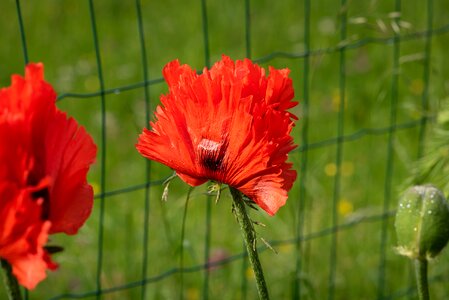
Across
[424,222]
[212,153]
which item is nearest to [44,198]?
[212,153]

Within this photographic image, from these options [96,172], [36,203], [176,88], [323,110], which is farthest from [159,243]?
[36,203]

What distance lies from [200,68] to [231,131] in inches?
114

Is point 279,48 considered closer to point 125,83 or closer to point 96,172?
point 125,83

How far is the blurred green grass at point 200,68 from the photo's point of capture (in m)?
2.77

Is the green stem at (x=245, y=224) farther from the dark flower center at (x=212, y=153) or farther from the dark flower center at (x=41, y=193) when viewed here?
the dark flower center at (x=41, y=193)

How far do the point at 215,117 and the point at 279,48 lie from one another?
3.23 m

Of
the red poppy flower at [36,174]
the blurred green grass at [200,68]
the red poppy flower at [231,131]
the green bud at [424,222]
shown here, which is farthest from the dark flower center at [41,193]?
the blurred green grass at [200,68]

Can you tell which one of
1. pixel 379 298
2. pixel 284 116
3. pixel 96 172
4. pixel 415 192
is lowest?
pixel 379 298

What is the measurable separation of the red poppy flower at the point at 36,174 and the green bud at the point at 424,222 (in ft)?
1.75

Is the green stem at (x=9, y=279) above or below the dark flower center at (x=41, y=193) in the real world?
below

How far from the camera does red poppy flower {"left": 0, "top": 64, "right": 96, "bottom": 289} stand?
3.04 feet

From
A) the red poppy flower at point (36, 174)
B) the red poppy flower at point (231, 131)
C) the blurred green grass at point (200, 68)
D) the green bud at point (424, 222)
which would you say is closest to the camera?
the red poppy flower at point (36, 174)

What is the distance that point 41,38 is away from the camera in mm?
4191

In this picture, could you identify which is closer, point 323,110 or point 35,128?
point 35,128
